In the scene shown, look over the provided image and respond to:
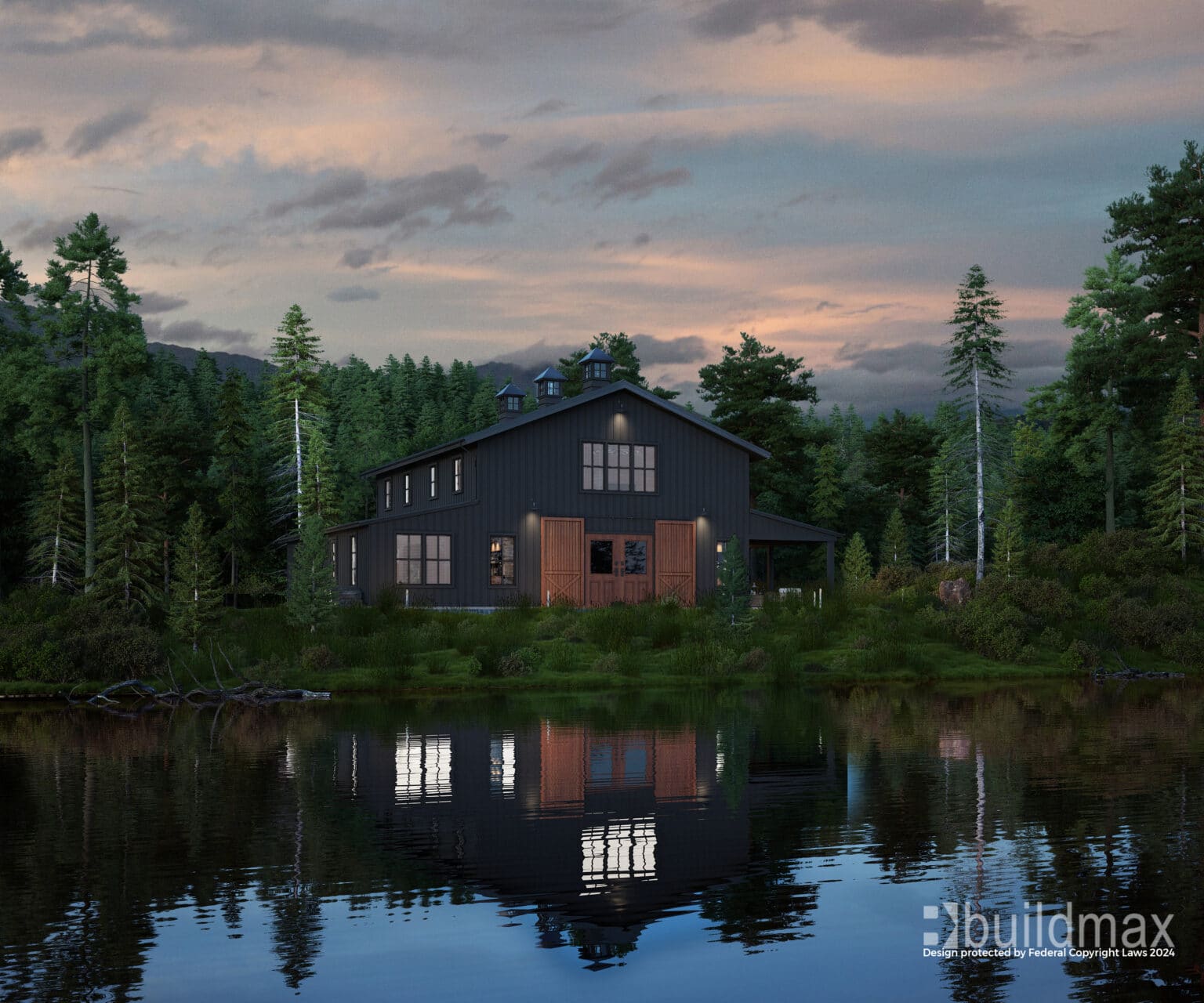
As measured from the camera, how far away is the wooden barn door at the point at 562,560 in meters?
48.1

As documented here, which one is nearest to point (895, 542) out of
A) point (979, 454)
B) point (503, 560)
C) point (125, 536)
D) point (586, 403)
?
point (979, 454)

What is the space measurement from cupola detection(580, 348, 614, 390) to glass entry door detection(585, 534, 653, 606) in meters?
7.14

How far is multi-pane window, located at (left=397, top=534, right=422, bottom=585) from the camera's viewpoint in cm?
4694

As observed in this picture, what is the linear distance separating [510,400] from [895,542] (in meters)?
25.2

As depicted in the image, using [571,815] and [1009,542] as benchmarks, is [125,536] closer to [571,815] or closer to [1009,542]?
[571,815]

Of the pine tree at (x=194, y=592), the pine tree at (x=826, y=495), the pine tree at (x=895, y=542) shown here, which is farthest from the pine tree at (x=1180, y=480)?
the pine tree at (x=194, y=592)

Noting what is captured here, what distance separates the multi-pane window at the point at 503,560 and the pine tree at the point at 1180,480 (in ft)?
89.8

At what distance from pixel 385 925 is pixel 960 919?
183 inches

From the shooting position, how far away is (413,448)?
8512 centimetres

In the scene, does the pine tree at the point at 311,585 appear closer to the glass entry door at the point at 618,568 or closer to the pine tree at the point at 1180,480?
the glass entry door at the point at 618,568

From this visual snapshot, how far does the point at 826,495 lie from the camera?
→ 78.8 meters

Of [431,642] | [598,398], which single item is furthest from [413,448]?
[431,642]

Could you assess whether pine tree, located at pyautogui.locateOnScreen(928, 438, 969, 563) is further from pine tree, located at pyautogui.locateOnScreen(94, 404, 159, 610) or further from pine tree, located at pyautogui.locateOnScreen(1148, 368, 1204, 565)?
pine tree, located at pyautogui.locateOnScreen(94, 404, 159, 610)

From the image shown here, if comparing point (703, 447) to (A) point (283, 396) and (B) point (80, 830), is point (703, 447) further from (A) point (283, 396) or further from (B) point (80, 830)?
(B) point (80, 830)
